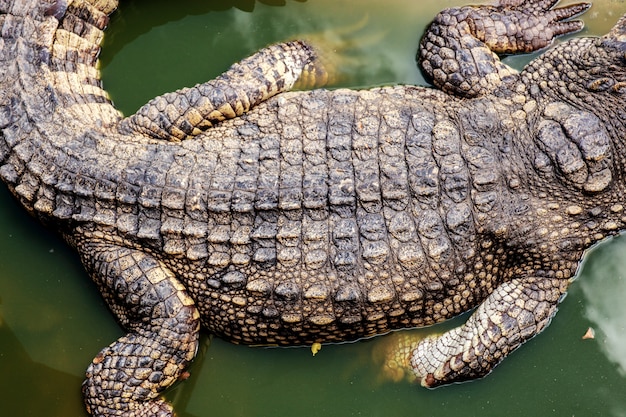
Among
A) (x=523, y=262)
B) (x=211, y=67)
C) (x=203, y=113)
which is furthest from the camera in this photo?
(x=211, y=67)

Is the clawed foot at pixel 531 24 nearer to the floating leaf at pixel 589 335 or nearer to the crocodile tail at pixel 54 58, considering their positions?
the floating leaf at pixel 589 335

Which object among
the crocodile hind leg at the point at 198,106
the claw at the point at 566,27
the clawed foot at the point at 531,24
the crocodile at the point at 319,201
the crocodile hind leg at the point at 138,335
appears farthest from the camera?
the claw at the point at 566,27

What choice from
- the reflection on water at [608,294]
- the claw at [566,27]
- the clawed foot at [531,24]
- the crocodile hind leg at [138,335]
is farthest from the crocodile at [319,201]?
the claw at [566,27]

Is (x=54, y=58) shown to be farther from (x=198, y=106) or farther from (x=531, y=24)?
(x=531, y=24)

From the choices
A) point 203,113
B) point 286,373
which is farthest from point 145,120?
point 286,373

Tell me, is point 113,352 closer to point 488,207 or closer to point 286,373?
point 286,373

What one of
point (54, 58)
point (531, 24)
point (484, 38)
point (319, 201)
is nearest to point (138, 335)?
point (319, 201)
